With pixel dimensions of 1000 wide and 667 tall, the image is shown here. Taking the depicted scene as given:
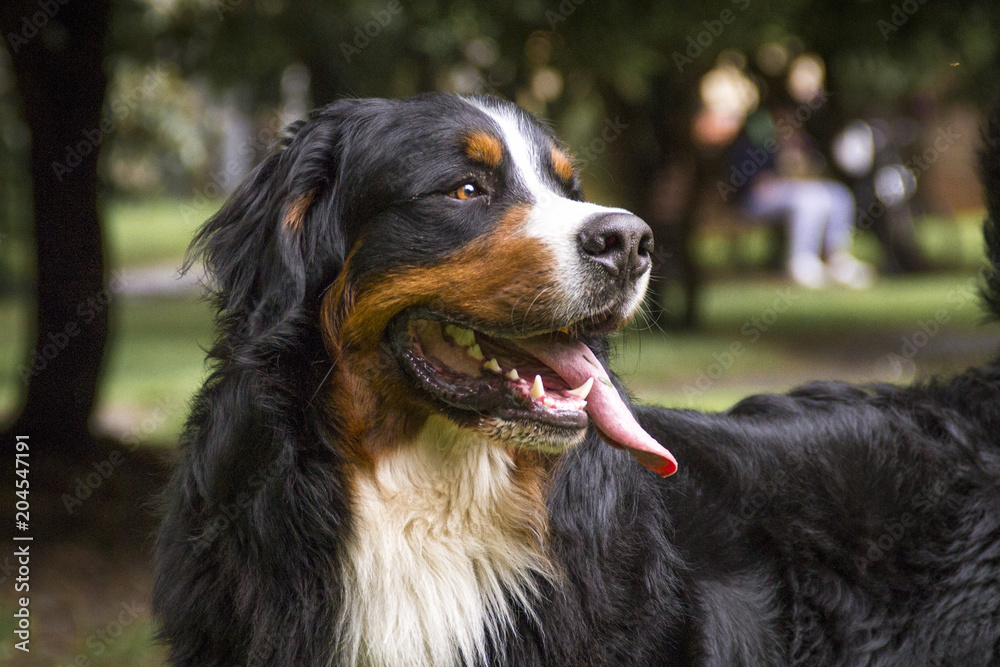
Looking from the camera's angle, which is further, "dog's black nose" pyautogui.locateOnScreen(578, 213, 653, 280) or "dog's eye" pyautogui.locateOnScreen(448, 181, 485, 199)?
"dog's eye" pyautogui.locateOnScreen(448, 181, 485, 199)

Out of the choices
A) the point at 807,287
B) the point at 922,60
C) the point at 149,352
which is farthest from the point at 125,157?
the point at 807,287

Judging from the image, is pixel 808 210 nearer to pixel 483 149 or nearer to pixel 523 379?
pixel 483 149

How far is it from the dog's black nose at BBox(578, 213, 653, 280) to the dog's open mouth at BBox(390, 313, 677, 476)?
0.85ft

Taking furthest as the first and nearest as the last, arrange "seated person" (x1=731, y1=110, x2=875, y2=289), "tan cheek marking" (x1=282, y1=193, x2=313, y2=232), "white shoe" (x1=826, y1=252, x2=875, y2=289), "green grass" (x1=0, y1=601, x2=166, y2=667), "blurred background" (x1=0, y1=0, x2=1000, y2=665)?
"white shoe" (x1=826, y1=252, x2=875, y2=289) < "seated person" (x1=731, y1=110, x2=875, y2=289) < "blurred background" (x1=0, y1=0, x2=1000, y2=665) < "green grass" (x1=0, y1=601, x2=166, y2=667) < "tan cheek marking" (x1=282, y1=193, x2=313, y2=232)

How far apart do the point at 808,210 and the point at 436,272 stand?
17258 millimetres

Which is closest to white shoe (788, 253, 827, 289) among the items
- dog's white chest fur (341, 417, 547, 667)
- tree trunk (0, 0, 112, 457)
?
tree trunk (0, 0, 112, 457)

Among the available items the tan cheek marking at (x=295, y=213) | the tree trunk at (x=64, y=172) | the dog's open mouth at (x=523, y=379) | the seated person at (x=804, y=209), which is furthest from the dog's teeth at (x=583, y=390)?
the seated person at (x=804, y=209)

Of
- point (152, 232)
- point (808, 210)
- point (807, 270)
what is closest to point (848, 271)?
point (807, 270)

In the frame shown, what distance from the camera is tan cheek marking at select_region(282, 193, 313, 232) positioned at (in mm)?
2605

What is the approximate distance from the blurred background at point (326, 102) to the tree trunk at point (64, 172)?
0.01 metres

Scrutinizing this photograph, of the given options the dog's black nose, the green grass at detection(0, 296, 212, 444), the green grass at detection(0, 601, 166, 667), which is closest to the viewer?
the dog's black nose

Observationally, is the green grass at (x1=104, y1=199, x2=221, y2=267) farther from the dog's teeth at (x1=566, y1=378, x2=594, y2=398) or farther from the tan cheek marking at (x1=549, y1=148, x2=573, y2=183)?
the dog's teeth at (x1=566, y1=378, x2=594, y2=398)

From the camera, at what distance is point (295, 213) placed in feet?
8.61

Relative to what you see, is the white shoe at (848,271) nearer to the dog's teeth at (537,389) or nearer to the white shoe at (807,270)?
the white shoe at (807,270)
